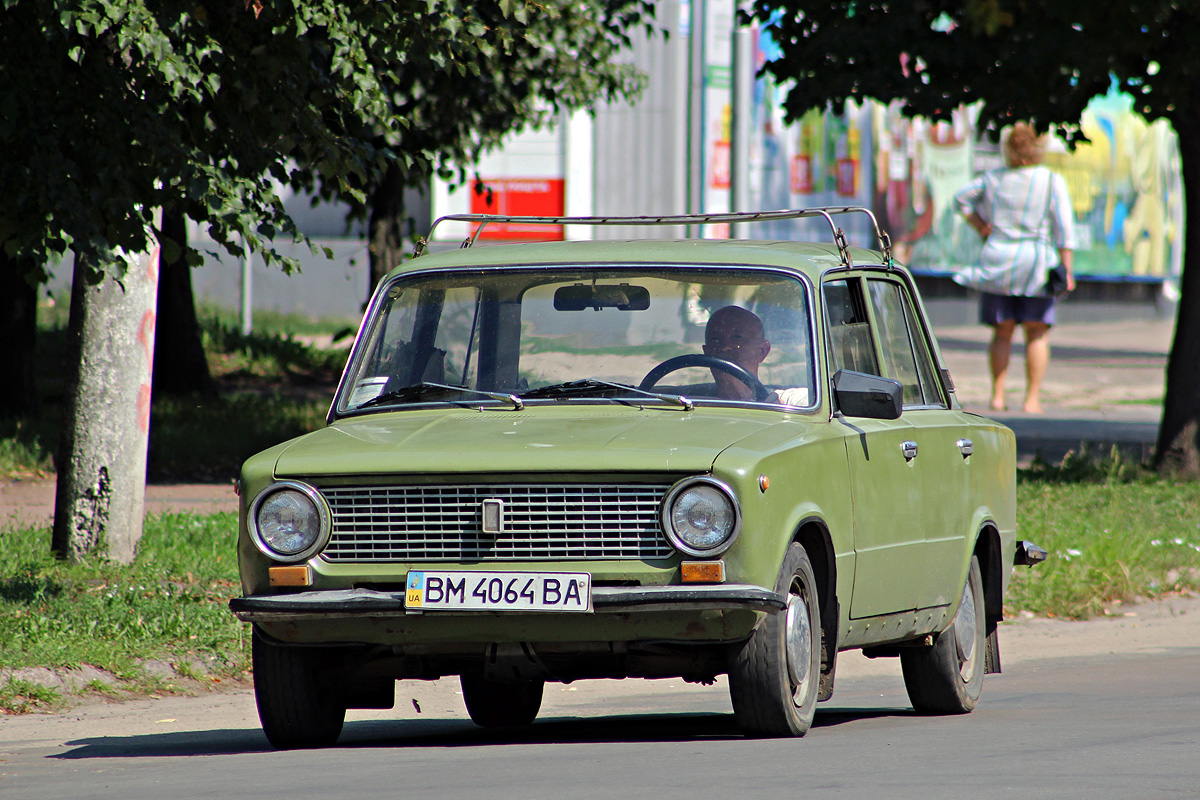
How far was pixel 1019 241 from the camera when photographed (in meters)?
17.7

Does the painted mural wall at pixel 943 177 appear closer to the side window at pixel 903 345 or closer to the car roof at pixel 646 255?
the side window at pixel 903 345

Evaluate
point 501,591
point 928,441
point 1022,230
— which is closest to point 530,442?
point 501,591

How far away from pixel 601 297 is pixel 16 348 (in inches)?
395

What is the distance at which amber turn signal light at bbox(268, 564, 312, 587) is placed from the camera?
18.3 ft

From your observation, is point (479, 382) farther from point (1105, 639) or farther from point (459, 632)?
point (1105, 639)

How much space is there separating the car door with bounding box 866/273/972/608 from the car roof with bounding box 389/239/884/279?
16.3 inches

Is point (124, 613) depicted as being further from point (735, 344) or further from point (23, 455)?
point (23, 455)

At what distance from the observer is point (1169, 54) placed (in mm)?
13023

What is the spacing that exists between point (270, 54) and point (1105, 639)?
4864mm

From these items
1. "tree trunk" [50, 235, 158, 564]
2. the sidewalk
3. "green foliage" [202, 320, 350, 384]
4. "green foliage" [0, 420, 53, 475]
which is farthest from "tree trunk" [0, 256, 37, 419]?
the sidewalk

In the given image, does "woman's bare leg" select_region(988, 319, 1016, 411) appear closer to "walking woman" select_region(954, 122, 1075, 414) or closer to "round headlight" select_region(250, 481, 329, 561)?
"walking woman" select_region(954, 122, 1075, 414)

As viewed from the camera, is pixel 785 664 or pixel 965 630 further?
pixel 965 630

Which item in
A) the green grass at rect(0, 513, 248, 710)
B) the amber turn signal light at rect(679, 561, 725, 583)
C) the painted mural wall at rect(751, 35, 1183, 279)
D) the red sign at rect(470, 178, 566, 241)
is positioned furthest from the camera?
the painted mural wall at rect(751, 35, 1183, 279)

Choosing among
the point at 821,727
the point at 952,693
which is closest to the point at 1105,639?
the point at 952,693
